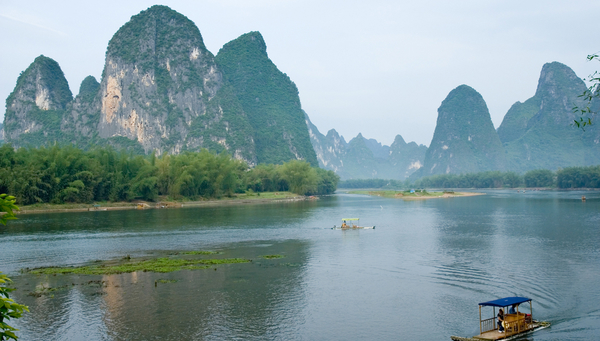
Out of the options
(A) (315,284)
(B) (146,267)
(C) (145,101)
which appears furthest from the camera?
(C) (145,101)

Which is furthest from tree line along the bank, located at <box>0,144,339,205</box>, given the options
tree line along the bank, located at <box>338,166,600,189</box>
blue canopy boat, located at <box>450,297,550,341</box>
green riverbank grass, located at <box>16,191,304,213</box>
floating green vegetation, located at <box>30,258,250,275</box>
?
tree line along the bank, located at <box>338,166,600,189</box>

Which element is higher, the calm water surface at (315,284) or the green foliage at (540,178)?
the green foliage at (540,178)

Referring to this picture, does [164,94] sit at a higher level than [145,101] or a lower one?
higher

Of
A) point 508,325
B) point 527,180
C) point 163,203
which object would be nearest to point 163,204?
point 163,203

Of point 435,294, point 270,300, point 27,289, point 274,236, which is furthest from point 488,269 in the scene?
point 27,289

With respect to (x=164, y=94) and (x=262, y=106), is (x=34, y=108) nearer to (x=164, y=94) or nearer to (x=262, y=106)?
(x=164, y=94)

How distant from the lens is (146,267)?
82.9 ft

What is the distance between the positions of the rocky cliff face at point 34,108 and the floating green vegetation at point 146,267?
137576 millimetres

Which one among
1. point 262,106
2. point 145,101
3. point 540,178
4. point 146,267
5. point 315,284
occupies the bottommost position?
point 315,284

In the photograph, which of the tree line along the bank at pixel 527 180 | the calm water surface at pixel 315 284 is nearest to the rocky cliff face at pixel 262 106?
the tree line along the bank at pixel 527 180

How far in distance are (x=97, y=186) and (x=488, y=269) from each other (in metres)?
57.2

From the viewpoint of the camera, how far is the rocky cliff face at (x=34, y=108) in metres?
149

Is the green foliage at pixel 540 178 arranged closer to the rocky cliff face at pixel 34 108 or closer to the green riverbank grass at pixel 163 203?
the green riverbank grass at pixel 163 203

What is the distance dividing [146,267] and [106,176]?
4635 cm
